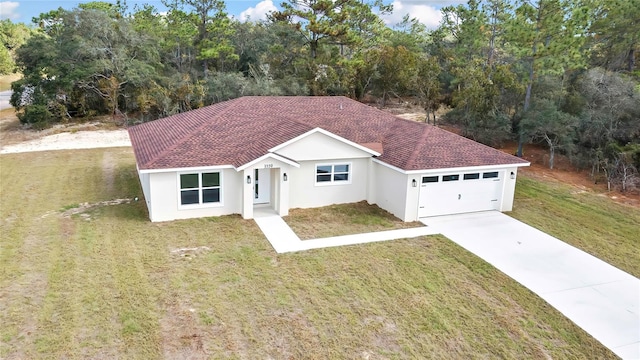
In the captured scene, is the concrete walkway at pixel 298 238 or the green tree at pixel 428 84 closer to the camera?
the concrete walkway at pixel 298 238

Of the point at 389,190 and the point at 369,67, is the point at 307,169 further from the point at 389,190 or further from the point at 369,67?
the point at 369,67

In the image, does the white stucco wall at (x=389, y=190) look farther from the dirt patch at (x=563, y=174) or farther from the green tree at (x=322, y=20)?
the green tree at (x=322, y=20)

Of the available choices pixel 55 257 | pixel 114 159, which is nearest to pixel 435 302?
pixel 55 257

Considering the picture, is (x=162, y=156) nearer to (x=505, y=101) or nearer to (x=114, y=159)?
(x=114, y=159)

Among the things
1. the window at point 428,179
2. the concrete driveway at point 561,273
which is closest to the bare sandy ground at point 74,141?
the window at point 428,179

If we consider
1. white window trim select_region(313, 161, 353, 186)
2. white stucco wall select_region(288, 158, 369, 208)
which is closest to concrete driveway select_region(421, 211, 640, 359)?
white stucco wall select_region(288, 158, 369, 208)

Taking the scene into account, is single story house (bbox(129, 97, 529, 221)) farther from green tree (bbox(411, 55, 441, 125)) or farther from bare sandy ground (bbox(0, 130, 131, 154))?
green tree (bbox(411, 55, 441, 125))
